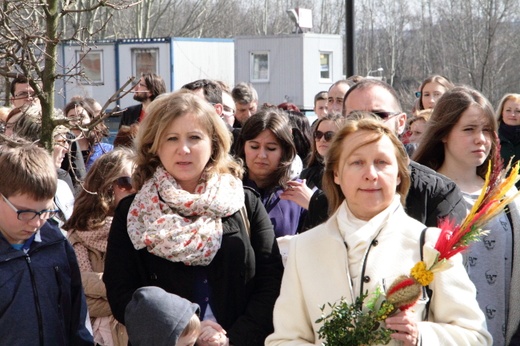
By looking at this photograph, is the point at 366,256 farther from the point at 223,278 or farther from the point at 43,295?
the point at 43,295

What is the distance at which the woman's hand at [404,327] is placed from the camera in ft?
10.9

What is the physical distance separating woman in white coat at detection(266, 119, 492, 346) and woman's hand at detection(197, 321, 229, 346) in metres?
0.29

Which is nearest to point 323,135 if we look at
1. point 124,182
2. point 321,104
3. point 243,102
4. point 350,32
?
point 124,182

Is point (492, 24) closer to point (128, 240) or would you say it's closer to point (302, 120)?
point (302, 120)

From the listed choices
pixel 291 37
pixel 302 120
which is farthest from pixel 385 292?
pixel 291 37

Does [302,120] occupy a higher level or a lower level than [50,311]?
higher

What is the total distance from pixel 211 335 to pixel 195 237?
1.55ft

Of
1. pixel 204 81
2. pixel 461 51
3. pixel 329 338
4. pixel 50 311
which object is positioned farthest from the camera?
pixel 461 51

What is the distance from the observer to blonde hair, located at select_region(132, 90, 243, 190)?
439cm

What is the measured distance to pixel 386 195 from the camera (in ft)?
12.3

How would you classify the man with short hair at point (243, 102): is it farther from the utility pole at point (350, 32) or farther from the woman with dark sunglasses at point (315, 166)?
the woman with dark sunglasses at point (315, 166)

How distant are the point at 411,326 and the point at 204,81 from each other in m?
4.37

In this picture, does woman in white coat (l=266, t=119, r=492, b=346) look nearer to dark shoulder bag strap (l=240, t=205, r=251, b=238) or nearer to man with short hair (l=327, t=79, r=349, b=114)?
dark shoulder bag strap (l=240, t=205, r=251, b=238)

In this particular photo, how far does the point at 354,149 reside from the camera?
3834 mm
